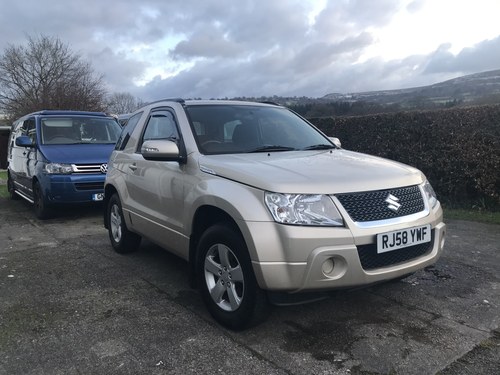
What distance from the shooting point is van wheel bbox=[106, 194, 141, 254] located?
5.41 m

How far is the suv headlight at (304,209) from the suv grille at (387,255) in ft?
0.88

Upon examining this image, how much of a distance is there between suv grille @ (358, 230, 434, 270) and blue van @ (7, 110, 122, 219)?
234 inches

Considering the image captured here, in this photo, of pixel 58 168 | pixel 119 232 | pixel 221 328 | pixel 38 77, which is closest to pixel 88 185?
pixel 58 168

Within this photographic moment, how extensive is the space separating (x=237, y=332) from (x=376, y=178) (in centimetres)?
152

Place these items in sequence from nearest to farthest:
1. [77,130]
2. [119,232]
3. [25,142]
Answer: [119,232] → [25,142] → [77,130]

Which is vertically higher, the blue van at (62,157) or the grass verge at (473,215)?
the blue van at (62,157)

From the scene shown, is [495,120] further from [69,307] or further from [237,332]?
[69,307]

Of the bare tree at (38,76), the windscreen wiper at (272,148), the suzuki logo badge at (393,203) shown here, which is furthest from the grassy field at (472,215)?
the bare tree at (38,76)

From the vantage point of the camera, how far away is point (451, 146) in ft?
26.3

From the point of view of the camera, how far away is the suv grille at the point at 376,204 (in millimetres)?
3064

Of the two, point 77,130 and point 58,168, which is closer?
point 58,168

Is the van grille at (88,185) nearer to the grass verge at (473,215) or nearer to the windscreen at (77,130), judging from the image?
the windscreen at (77,130)

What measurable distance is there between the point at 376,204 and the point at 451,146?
220 inches

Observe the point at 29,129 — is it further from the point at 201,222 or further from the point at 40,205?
the point at 201,222
